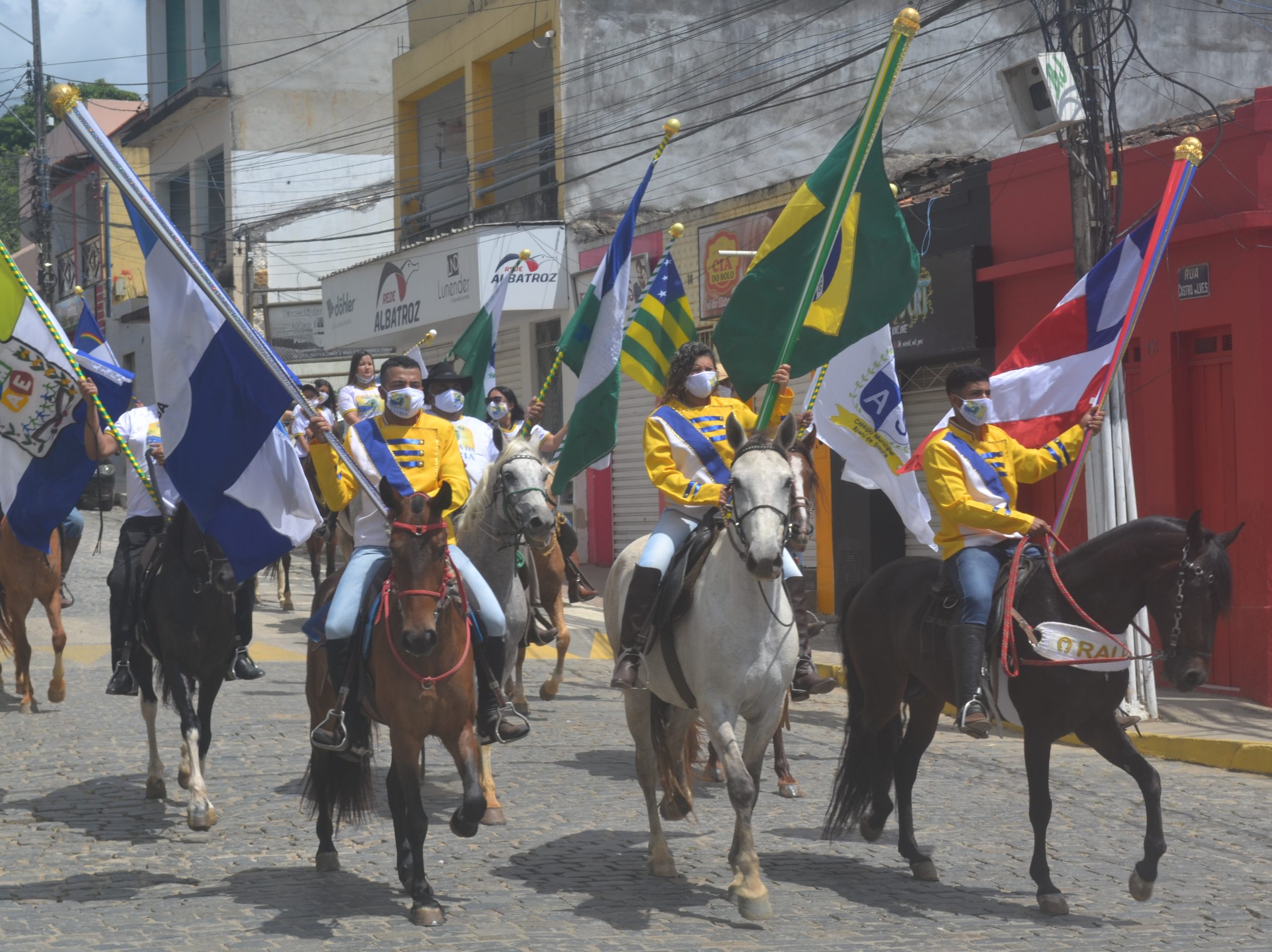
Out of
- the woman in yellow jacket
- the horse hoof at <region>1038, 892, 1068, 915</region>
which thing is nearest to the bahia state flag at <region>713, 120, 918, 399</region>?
the woman in yellow jacket

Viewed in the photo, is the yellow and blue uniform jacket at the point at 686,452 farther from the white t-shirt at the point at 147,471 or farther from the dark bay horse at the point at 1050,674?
the white t-shirt at the point at 147,471

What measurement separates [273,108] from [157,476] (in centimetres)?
2746

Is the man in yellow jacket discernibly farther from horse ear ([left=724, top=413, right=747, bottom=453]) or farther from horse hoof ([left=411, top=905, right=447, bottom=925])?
horse hoof ([left=411, top=905, right=447, bottom=925])

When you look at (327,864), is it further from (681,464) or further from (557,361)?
(557,361)

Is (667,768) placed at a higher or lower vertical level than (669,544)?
lower

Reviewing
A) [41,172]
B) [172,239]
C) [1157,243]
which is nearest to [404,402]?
[172,239]

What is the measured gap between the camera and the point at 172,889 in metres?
6.70

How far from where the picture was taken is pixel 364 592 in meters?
6.81

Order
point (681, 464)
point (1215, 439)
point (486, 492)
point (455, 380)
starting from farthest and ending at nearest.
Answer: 1. point (1215, 439)
2. point (455, 380)
3. point (486, 492)
4. point (681, 464)

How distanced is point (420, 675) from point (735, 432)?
176cm

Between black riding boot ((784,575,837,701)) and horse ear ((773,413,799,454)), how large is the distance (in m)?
0.80

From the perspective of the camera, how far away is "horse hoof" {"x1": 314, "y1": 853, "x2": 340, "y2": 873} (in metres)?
7.02

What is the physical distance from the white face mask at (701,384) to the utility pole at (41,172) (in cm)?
2784

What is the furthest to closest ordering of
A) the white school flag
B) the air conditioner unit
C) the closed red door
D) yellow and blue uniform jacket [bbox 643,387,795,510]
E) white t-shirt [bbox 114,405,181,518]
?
the closed red door → the air conditioner unit → the white school flag → white t-shirt [bbox 114,405,181,518] → yellow and blue uniform jacket [bbox 643,387,795,510]
